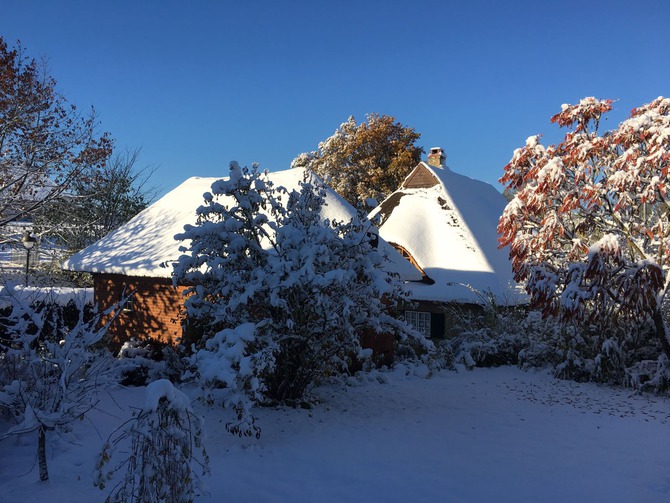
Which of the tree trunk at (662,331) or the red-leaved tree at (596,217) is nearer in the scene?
the red-leaved tree at (596,217)

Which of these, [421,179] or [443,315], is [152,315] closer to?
[443,315]

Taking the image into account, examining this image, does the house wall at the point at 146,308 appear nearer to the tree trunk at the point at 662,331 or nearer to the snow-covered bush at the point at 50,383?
the snow-covered bush at the point at 50,383

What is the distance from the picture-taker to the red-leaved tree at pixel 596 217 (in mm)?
9203

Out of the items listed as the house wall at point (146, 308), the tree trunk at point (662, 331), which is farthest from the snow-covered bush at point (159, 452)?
the tree trunk at point (662, 331)

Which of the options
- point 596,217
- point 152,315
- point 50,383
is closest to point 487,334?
point 596,217

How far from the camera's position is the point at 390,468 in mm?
A: 5938

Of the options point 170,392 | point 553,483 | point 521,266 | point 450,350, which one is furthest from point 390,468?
point 450,350

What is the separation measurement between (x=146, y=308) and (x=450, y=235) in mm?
10699

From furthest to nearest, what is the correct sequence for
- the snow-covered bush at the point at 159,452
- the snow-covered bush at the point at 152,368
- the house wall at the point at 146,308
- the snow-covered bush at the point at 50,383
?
the house wall at the point at 146,308 < the snow-covered bush at the point at 152,368 < the snow-covered bush at the point at 50,383 < the snow-covered bush at the point at 159,452

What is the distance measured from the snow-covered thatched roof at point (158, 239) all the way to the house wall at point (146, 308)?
1.96ft

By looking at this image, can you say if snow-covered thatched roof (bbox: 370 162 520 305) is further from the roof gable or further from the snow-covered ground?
the snow-covered ground

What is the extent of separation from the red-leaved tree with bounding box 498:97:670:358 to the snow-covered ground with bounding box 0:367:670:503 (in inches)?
76.1

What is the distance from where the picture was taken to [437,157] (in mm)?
26469

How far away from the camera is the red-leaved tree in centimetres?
920
